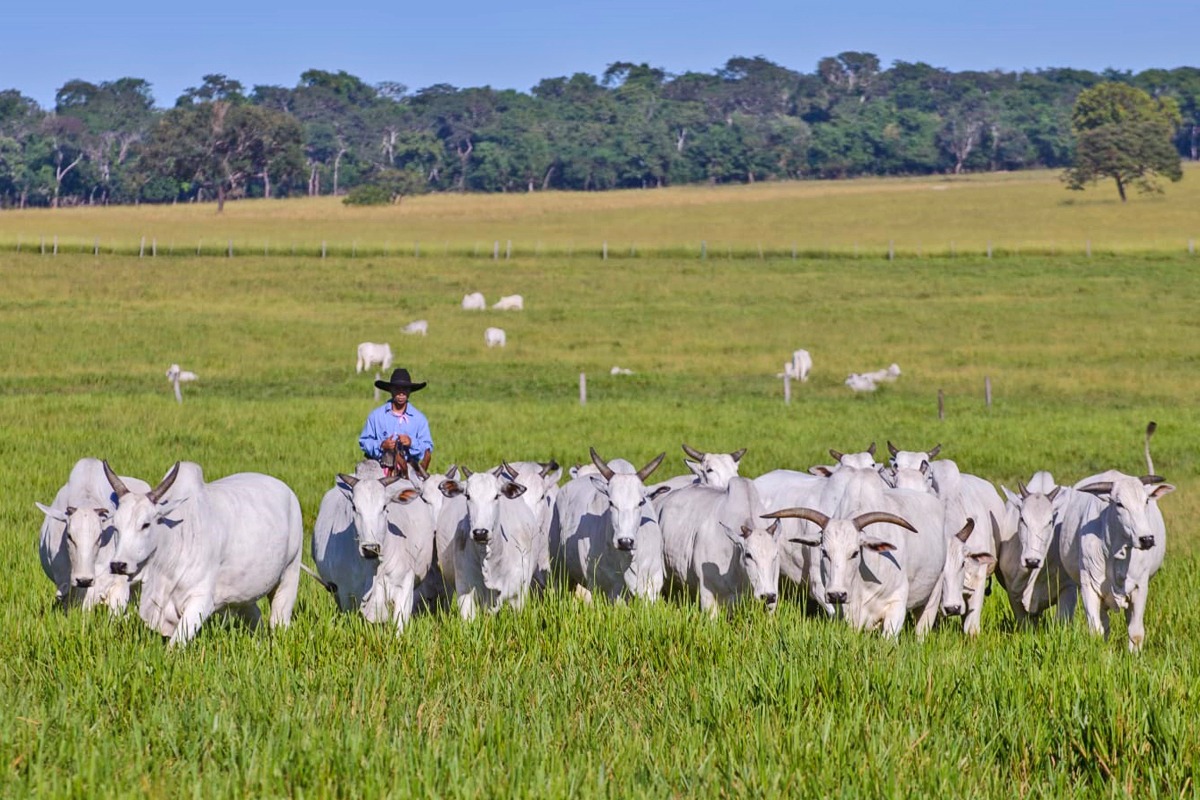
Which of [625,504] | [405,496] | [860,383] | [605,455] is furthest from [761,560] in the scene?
[860,383]

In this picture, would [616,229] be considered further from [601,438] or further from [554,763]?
[554,763]

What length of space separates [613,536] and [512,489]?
0.86 meters

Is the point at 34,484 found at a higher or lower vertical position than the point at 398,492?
lower

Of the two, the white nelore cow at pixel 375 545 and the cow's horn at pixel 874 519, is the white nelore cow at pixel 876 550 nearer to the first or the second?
the cow's horn at pixel 874 519

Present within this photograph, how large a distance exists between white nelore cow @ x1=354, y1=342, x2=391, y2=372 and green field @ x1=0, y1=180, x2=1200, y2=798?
83cm

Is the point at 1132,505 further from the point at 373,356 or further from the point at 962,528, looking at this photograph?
the point at 373,356

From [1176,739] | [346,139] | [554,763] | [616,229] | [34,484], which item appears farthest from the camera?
[346,139]

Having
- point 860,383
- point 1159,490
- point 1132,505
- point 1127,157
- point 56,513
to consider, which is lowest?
point 860,383

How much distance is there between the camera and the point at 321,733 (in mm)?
7070

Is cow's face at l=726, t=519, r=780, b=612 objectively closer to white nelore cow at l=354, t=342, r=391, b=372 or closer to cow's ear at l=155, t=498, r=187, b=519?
cow's ear at l=155, t=498, r=187, b=519

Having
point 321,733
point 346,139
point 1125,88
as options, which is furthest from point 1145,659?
point 346,139

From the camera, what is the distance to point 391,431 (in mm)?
13359

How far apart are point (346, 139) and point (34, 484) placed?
5855 inches

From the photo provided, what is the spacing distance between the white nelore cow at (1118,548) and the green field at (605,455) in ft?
1.29
